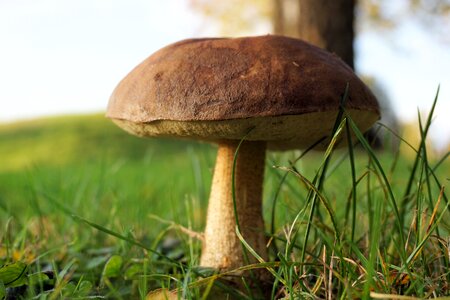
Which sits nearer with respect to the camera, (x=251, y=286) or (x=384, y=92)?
(x=251, y=286)

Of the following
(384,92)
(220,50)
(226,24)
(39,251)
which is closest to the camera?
(220,50)

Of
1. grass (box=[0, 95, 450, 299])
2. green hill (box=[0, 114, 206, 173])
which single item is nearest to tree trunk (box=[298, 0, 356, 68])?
grass (box=[0, 95, 450, 299])

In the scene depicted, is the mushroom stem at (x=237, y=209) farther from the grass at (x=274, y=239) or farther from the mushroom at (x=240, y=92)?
the mushroom at (x=240, y=92)

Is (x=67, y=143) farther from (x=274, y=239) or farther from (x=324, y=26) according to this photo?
(x=274, y=239)

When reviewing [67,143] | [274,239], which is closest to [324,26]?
[274,239]

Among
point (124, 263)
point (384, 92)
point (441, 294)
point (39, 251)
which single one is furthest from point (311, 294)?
point (384, 92)

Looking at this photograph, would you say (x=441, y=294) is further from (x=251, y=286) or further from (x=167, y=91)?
(x=167, y=91)
